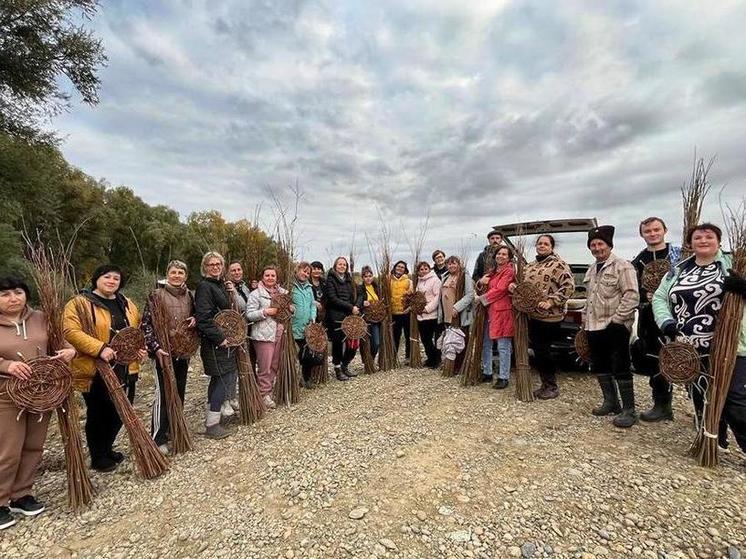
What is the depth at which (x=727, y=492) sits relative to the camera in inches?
96.3

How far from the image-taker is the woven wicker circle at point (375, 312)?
564cm

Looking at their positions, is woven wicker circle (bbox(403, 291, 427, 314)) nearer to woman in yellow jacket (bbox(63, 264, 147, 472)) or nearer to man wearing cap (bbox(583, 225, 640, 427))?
man wearing cap (bbox(583, 225, 640, 427))

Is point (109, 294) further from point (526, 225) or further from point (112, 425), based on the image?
point (526, 225)

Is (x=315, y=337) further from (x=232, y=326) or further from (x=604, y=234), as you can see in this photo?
(x=604, y=234)

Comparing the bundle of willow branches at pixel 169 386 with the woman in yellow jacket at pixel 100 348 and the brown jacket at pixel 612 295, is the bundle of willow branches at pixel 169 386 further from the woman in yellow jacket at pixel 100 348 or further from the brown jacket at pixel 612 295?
the brown jacket at pixel 612 295

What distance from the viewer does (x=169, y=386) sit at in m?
3.31

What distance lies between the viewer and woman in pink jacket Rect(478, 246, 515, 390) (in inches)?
174

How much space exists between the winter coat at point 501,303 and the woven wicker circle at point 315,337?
203 centimetres

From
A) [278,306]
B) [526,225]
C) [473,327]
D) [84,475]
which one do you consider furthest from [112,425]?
[526,225]

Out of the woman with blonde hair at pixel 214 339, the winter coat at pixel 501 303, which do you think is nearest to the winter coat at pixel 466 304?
the winter coat at pixel 501 303

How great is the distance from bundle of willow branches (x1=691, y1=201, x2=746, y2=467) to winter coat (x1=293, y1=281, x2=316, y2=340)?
12.5 ft

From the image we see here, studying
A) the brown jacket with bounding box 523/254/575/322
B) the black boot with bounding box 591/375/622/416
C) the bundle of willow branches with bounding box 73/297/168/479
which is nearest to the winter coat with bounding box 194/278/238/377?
the bundle of willow branches with bounding box 73/297/168/479

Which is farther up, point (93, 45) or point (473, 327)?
point (93, 45)

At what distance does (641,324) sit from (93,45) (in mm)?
12610
